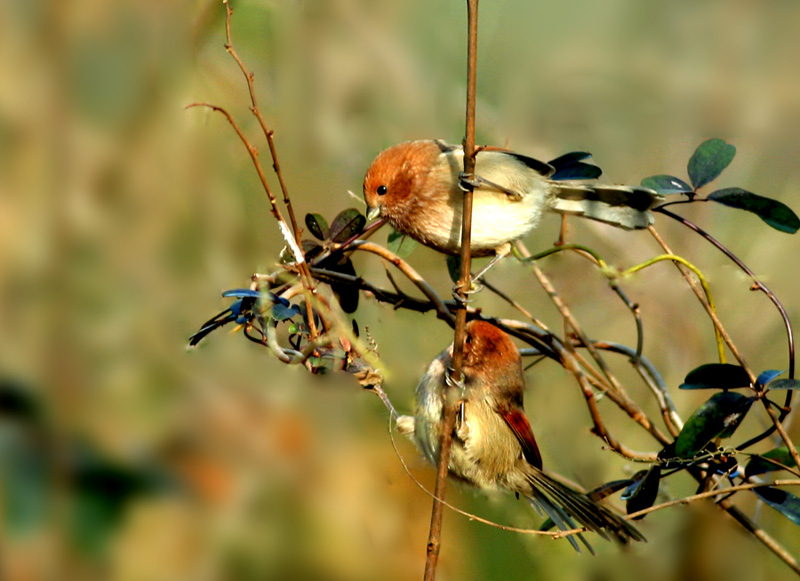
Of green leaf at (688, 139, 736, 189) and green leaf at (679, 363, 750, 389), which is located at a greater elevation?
green leaf at (688, 139, 736, 189)

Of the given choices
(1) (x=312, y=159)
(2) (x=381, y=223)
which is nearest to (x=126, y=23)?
(1) (x=312, y=159)

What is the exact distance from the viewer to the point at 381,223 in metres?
2.41

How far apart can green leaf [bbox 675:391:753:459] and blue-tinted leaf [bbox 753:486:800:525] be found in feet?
0.84

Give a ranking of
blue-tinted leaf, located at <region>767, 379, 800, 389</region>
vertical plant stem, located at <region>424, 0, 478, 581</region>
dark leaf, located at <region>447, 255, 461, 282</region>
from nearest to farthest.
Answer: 1. vertical plant stem, located at <region>424, 0, 478, 581</region>
2. blue-tinted leaf, located at <region>767, 379, 800, 389</region>
3. dark leaf, located at <region>447, 255, 461, 282</region>

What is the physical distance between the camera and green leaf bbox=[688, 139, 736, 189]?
2098mm

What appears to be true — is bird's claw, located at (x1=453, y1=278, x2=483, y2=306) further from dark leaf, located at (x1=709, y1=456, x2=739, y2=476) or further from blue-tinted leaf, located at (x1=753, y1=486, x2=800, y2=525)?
blue-tinted leaf, located at (x1=753, y1=486, x2=800, y2=525)

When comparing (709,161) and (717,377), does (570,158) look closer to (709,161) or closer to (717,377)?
(709,161)

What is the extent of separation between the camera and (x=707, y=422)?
187 cm

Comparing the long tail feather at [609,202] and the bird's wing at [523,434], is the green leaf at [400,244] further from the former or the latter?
the bird's wing at [523,434]

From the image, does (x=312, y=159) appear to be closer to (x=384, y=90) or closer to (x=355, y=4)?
(x=384, y=90)

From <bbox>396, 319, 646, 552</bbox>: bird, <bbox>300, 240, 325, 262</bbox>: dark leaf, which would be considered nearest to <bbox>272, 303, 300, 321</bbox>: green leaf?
<bbox>300, 240, 325, 262</bbox>: dark leaf

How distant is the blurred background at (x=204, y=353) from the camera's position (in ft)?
8.63

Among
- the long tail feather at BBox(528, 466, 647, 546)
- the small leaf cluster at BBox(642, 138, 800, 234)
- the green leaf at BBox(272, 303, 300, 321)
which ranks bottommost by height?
the long tail feather at BBox(528, 466, 647, 546)

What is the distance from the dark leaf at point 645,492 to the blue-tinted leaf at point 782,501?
0.91 ft
